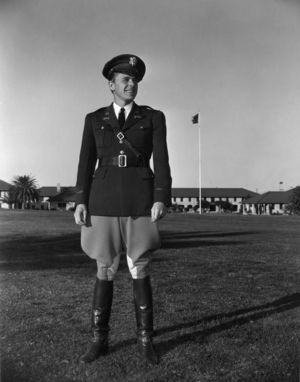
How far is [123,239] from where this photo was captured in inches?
152

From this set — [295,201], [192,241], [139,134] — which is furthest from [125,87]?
[295,201]

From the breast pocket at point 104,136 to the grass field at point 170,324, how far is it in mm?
1800

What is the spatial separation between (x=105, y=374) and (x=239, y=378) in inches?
40.0

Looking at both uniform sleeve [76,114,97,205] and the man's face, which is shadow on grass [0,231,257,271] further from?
the man's face

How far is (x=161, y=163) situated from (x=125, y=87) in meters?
0.72

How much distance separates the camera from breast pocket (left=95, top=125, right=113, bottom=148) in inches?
151

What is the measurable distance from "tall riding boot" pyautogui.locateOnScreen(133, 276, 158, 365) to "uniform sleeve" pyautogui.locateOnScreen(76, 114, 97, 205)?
0.87 meters

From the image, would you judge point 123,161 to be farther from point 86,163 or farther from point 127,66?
point 127,66

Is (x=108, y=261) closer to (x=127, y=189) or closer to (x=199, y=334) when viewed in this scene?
(x=127, y=189)

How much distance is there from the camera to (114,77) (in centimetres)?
392

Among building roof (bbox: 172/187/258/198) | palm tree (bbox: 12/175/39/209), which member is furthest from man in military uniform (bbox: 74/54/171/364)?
building roof (bbox: 172/187/258/198)

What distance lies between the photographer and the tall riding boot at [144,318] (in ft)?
12.1

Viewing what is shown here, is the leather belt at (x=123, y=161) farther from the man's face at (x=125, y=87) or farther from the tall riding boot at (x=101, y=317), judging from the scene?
the tall riding boot at (x=101, y=317)

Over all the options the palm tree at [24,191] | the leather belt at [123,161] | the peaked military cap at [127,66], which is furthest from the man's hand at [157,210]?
the palm tree at [24,191]
